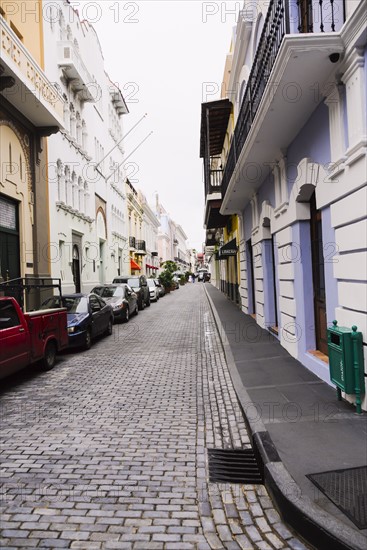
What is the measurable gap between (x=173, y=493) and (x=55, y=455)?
152cm

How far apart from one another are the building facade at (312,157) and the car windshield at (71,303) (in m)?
5.25

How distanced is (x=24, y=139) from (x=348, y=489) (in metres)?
15.3

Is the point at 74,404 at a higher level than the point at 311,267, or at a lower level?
lower

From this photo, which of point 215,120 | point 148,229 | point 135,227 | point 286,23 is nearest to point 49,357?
point 286,23

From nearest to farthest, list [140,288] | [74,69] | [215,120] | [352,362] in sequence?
[352,362] → [215,120] → [74,69] → [140,288]

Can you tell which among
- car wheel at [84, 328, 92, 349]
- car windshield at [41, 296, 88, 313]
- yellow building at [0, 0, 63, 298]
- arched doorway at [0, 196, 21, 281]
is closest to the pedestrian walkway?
car wheel at [84, 328, 92, 349]

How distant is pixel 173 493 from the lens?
3.71 m

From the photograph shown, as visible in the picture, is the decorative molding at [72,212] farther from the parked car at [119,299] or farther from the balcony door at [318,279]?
the balcony door at [318,279]

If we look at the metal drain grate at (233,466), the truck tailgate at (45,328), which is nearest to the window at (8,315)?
the truck tailgate at (45,328)

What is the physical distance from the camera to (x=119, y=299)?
1684 centimetres

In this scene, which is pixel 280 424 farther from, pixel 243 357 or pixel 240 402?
pixel 243 357

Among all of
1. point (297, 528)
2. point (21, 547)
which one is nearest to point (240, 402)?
point (297, 528)

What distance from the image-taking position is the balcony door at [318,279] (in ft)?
24.2

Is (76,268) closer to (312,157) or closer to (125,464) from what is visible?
(312,157)
